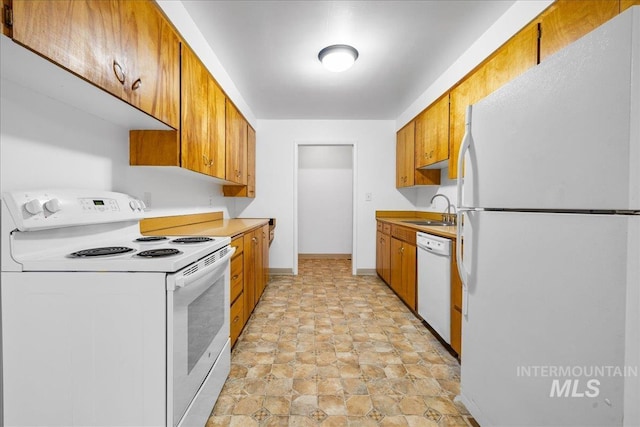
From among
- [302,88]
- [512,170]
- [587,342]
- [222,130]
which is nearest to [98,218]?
[222,130]

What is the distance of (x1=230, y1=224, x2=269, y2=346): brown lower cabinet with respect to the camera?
81.4 inches

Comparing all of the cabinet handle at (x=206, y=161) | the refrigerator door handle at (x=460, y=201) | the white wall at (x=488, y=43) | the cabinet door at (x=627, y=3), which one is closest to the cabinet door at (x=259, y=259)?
the cabinet handle at (x=206, y=161)

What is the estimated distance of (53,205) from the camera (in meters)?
1.10

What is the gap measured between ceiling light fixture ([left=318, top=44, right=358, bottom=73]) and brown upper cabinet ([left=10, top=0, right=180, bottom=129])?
113cm

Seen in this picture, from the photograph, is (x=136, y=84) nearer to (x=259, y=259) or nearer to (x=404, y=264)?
(x=259, y=259)

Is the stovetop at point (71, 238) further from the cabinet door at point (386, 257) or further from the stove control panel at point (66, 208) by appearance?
the cabinet door at point (386, 257)

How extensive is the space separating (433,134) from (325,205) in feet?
9.79

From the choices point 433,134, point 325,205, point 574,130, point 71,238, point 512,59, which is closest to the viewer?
point 574,130

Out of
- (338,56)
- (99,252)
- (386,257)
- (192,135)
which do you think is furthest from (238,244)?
(386,257)

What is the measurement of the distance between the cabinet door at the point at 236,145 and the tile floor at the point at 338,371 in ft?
4.78

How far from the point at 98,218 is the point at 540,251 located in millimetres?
1859

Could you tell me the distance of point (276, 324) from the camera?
2.53 m

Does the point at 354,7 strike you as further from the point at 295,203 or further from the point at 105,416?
the point at 295,203

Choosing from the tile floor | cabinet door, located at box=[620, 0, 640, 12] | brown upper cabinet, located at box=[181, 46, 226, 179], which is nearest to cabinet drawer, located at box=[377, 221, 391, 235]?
the tile floor
